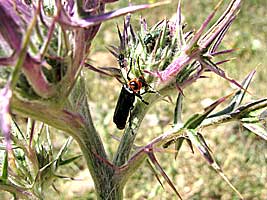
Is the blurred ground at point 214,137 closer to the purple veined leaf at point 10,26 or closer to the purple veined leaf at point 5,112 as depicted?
the purple veined leaf at point 10,26

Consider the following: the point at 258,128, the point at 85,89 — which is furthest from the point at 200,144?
the point at 85,89

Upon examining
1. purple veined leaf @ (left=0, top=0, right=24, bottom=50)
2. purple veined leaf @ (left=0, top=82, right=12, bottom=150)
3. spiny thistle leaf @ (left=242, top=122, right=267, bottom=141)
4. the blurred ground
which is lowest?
the blurred ground

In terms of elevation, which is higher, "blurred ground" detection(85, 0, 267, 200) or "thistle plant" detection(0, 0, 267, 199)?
"thistle plant" detection(0, 0, 267, 199)

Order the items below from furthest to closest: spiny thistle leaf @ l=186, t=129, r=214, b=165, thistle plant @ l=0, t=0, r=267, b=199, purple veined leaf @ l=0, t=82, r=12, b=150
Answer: spiny thistle leaf @ l=186, t=129, r=214, b=165, thistle plant @ l=0, t=0, r=267, b=199, purple veined leaf @ l=0, t=82, r=12, b=150

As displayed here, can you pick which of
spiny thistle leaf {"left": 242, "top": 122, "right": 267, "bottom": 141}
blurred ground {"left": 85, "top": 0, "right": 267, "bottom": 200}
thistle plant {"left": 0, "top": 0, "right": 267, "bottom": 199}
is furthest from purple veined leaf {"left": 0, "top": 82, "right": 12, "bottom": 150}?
blurred ground {"left": 85, "top": 0, "right": 267, "bottom": 200}

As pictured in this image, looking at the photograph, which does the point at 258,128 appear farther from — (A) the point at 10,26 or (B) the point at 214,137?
(B) the point at 214,137

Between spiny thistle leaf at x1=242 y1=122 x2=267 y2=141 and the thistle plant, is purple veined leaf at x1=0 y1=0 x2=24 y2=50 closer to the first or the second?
the thistle plant

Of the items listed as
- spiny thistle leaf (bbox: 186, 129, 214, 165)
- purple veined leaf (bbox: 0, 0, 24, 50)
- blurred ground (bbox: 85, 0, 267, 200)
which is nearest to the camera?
purple veined leaf (bbox: 0, 0, 24, 50)

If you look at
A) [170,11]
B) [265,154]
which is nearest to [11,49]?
[265,154]

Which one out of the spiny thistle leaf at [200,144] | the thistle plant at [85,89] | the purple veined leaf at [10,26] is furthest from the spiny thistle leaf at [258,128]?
the purple veined leaf at [10,26]
